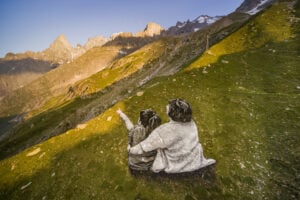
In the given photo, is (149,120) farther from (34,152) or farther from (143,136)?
(34,152)

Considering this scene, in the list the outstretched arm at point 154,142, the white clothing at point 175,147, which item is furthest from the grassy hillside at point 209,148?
the outstretched arm at point 154,142

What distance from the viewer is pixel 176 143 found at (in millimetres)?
11266

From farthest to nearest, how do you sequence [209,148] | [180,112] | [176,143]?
[209,148]
[176,143]
[180,112]

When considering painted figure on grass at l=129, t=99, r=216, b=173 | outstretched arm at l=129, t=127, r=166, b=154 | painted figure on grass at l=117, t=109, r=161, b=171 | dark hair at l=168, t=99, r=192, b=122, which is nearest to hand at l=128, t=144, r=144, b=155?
painted figure on grass at l=129, t=99, r=216, b=173

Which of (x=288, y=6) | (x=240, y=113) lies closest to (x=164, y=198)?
(x=240, y=113)

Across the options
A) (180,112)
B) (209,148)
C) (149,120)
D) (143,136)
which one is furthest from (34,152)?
(180,112)

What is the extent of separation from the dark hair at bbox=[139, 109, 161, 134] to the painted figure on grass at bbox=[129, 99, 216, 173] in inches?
42.6

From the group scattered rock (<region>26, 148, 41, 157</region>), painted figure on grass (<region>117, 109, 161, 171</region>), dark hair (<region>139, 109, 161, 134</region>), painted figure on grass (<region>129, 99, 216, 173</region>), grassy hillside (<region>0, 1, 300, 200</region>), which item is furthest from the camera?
scattered rock (<region>26, 148, 41, 157</region>)

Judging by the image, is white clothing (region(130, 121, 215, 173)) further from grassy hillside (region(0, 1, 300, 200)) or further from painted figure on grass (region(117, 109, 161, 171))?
grassy hillside (region(0, 1, 300, 200))

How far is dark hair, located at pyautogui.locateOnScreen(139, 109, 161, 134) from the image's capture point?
485 inches

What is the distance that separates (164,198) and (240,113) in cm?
1234

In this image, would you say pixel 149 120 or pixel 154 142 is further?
pixel 149 120

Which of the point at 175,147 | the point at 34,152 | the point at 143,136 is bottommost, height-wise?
the point at 34,152

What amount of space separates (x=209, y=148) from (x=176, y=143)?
6.24m
